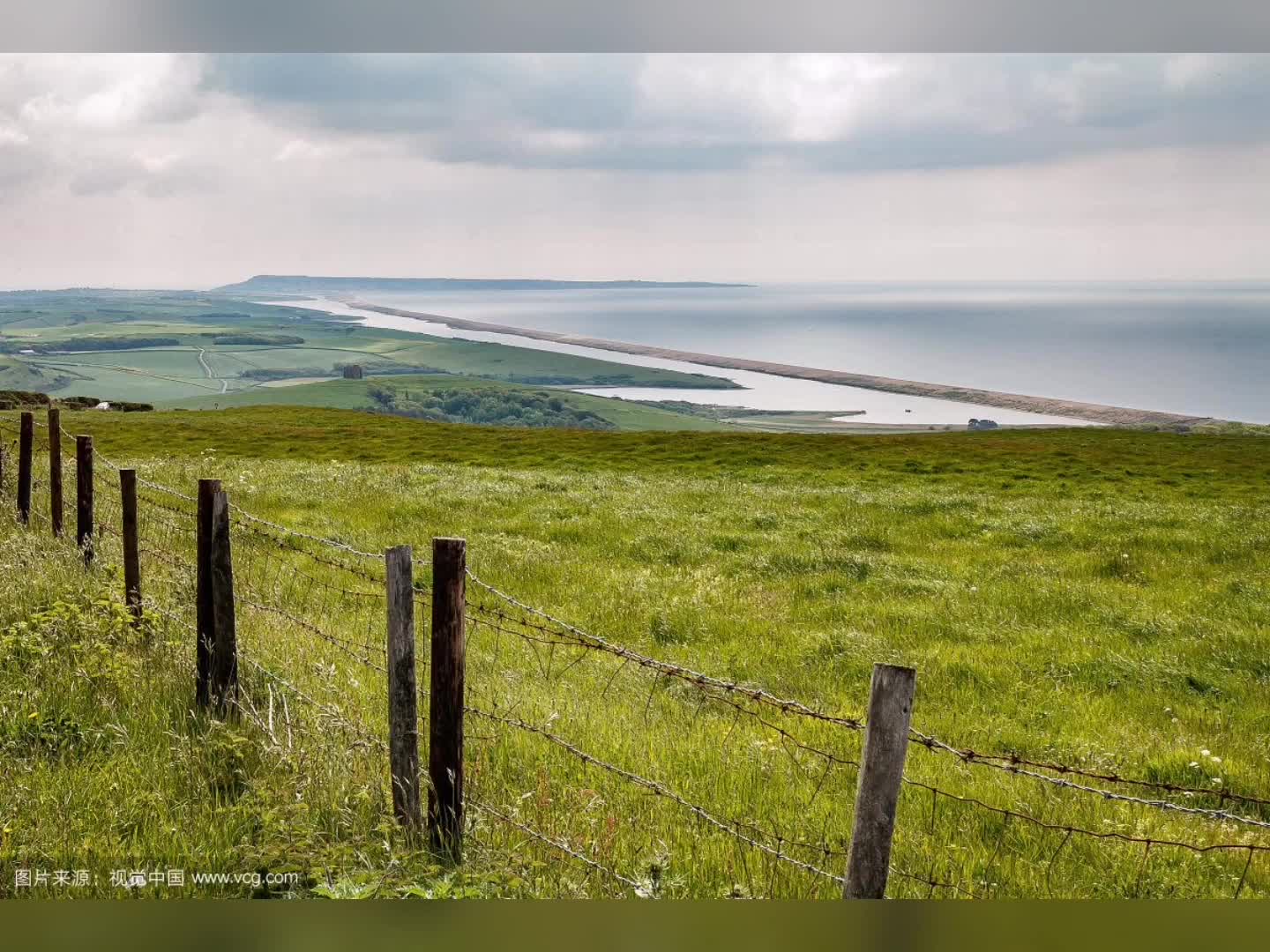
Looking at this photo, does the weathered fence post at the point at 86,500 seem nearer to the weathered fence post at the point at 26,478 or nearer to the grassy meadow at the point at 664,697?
the grassy meadow at the point at 664,697

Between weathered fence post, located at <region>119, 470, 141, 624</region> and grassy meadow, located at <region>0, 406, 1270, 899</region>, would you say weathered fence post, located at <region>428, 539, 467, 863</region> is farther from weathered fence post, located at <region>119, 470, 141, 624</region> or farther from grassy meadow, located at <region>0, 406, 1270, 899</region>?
weathered fence post, located at <region>119, 470, 141, 624</region>

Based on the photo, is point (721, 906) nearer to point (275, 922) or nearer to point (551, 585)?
point (275, 922)

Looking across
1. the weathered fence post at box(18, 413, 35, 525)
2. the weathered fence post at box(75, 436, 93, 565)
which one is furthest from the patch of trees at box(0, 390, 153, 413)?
the weathered fence post at box(75, 436, 93, 565)

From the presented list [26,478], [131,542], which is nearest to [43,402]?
[26,478]

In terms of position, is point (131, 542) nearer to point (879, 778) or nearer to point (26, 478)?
point (26, 478)

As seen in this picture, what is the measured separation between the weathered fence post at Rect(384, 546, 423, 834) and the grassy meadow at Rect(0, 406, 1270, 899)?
0.19 m

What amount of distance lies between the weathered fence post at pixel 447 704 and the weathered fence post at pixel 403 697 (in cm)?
11

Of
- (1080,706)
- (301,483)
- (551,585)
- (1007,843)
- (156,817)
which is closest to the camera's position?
(156,817)

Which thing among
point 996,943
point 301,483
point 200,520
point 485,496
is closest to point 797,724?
point 996,943

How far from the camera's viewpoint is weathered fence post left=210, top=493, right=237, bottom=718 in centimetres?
713

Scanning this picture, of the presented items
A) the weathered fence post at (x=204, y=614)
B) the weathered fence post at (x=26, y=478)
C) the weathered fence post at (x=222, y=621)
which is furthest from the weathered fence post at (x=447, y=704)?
the weathered fence post at (x=26, y=478)

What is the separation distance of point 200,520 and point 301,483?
21.3m

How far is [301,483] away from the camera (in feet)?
90.4

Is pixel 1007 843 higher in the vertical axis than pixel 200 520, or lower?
lower
